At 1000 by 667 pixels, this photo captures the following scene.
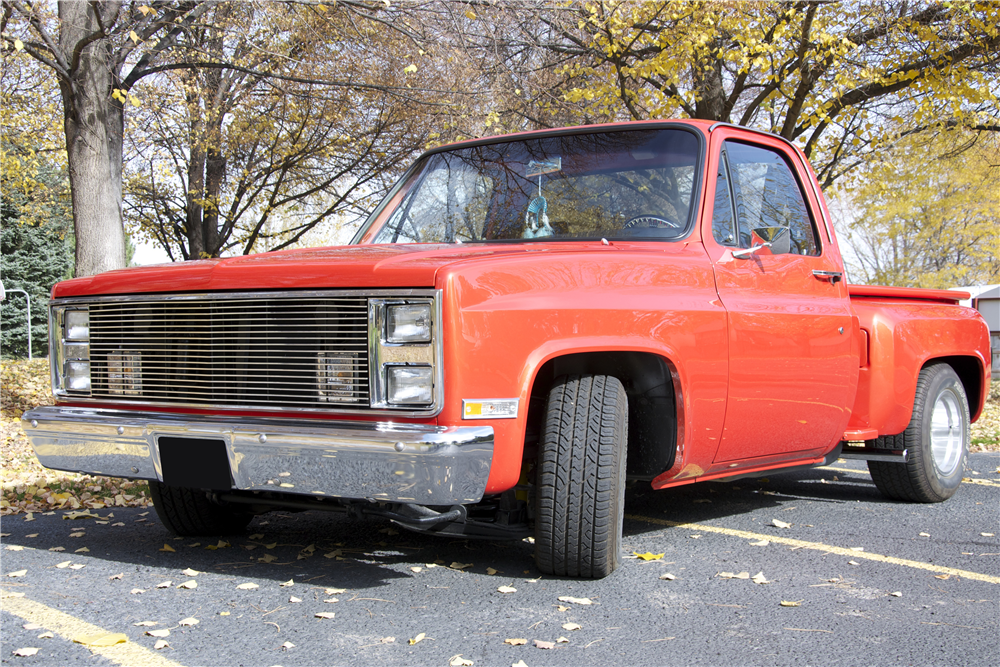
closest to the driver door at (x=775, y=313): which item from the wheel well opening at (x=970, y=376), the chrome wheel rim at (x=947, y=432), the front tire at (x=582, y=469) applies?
the front tire at (x=582, y=469)

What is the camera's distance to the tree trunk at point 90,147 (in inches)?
377

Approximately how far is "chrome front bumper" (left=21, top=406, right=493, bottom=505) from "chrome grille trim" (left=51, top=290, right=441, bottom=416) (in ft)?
0.33

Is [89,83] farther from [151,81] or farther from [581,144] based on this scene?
[581,144]

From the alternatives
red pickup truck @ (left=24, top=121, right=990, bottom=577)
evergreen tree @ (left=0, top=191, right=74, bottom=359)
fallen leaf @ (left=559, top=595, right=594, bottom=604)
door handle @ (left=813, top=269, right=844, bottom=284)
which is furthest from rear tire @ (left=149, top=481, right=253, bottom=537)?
evergreen tree @ (left=0, top=191, right=74, bottom=359)

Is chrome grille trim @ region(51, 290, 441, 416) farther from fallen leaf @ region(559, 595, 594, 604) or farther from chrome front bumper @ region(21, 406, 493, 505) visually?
fallen leaf @ region(559, 595, 594, 604)

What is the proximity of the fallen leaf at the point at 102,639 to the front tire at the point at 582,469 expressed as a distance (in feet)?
4.90

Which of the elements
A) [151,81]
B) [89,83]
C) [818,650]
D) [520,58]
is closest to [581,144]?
[818,650]

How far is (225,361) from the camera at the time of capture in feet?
11.0

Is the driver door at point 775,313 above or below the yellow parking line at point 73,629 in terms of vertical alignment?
above

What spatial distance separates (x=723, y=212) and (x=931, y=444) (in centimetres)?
228

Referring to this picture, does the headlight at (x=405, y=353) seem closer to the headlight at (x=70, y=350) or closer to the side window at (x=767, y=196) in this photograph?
the headlight at (x=70, y=350)

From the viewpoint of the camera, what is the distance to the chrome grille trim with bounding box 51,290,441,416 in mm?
3084

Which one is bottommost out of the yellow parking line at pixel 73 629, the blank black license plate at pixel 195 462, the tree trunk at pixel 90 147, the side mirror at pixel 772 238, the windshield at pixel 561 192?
the yellow parking line at pixel 73 629

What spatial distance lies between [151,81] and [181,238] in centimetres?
413
